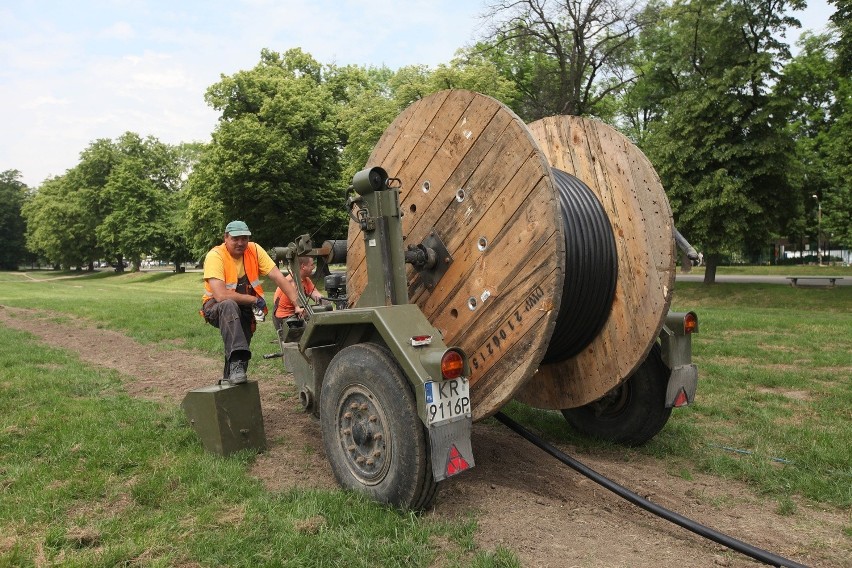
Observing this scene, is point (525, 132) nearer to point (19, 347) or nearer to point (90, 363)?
point (90, 363)

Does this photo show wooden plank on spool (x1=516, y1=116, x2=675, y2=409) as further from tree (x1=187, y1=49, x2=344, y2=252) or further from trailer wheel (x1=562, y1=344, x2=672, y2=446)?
tree (x1=187, y1=49, x2=344, y2=252)

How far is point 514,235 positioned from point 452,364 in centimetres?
89

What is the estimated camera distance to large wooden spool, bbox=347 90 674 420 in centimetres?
358

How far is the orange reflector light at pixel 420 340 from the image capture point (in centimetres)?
344

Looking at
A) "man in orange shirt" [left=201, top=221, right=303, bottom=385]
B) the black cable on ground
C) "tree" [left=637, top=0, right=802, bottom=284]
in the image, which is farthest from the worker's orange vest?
"tree" [left=637, top=0, right=802, bottom=284]

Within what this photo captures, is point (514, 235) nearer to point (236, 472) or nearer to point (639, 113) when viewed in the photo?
point (236, 472)

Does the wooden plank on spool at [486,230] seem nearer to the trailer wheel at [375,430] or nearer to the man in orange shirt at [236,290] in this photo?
the trailer wheel at [375,430]

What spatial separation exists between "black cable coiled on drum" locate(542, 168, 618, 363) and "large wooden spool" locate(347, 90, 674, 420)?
9 cm

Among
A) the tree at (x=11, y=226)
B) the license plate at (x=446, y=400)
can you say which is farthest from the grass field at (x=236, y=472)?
the tree at (x=11, y=226)

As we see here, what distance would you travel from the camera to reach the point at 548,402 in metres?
4.89

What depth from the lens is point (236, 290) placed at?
5348 mm

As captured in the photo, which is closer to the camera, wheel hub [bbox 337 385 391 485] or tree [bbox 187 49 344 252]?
wheel hub [bbox 337 385 391 485]

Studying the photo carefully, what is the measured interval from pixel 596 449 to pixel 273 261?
10.8ft

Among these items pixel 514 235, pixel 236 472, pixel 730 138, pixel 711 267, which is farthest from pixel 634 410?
pixel 711 267
